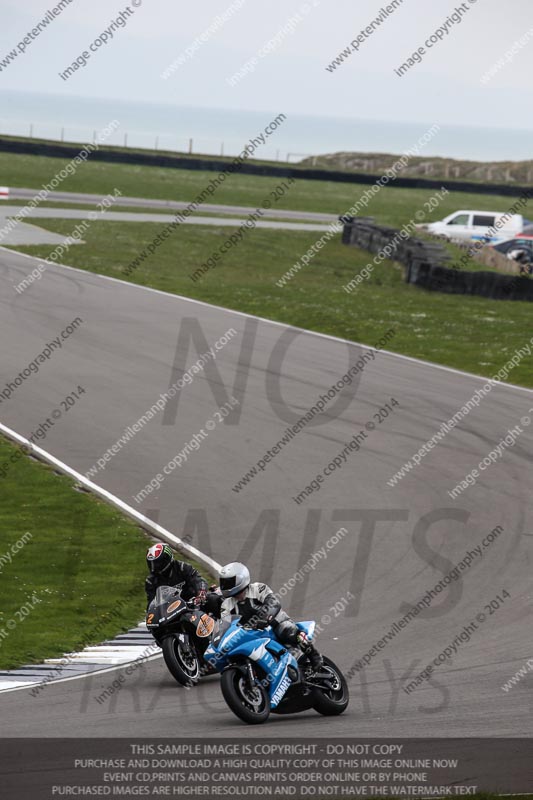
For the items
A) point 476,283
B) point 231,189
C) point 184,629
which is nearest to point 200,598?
point 184,629

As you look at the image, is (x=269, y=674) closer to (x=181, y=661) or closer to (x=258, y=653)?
(x=258, y=653)

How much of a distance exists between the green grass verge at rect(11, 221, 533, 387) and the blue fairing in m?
14.9

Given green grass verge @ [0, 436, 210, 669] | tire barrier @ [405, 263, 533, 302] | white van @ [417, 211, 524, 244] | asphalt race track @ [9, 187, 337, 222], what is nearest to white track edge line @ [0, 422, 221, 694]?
green grass verge @ [0, 436, 210, 669]

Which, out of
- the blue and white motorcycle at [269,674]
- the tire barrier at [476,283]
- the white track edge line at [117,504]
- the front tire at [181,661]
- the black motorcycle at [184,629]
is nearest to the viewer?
the blue and white motorcycle at [269,674]

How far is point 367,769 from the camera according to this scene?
8.31 meters

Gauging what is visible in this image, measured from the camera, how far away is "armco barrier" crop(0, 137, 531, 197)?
66562 mm

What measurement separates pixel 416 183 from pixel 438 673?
207ft

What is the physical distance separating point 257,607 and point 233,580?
32 centimetres

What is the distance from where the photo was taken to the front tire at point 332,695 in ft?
31.4

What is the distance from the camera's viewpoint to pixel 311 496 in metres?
16.2

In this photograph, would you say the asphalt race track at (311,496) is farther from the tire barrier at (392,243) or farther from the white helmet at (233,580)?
the tire barrier at (392,243)

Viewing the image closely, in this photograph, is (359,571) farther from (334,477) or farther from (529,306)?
(529,306)

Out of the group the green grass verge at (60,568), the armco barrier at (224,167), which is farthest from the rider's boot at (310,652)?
the armco barrier at (224,167)

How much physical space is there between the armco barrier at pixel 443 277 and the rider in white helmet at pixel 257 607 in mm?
25070
